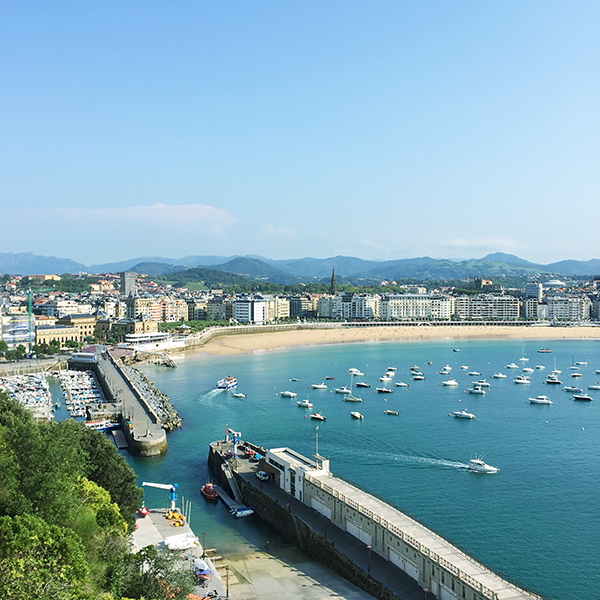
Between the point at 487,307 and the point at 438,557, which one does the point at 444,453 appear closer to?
the point at 438,557

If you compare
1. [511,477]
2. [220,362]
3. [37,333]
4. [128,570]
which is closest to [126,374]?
[220,362]

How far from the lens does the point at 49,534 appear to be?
417 inches

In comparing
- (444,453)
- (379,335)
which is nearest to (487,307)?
(379,335)

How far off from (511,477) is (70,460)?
→ 16.4 m

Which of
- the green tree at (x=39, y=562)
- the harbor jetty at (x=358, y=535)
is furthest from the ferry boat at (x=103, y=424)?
the green tree at (x=39, y=562)

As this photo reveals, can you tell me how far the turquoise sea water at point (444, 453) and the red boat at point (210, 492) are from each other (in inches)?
11.4

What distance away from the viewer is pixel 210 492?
22.0 metres

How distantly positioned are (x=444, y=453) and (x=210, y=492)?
34.7ft

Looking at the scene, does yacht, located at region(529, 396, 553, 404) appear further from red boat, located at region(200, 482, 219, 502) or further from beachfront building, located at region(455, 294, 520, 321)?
beachfront building, located at region(455, 294, 520, 321)

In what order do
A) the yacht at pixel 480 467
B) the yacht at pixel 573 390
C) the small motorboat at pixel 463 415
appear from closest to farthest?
the yacht at pixel 480 467, the small motorboat at pixel 463 415, the yacht at pixel 573 390

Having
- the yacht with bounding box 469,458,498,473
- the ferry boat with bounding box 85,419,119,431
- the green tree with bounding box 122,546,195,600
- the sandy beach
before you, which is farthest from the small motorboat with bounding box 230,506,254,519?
the sandy beach

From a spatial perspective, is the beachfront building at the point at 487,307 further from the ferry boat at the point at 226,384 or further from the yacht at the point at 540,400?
the ferry boat at the point at 226,384

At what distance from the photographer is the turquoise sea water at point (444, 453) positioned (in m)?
18.2

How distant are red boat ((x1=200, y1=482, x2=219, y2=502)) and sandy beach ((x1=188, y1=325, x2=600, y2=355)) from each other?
4277 centimetres
